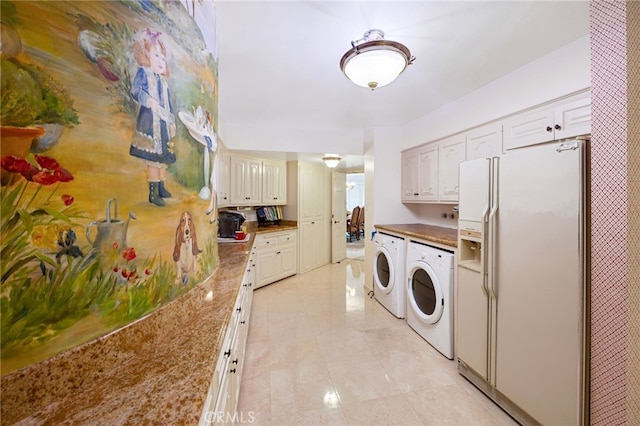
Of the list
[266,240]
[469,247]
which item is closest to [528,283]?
[469,247]

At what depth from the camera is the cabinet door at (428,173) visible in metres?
3.04

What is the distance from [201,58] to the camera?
4.06 ft

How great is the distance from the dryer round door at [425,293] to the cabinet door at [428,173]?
0.97m

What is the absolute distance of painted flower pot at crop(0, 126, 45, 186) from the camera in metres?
0.59

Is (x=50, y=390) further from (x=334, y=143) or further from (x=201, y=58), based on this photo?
(x=334, y=143)

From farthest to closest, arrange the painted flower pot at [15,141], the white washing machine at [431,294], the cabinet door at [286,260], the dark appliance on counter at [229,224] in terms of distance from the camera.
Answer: the cabinet door at [286,260] < the dark appliance on counter at [229,224] < the white washing machine at [431,294] < the painted flower pot at [15,141]

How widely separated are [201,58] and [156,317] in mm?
1165

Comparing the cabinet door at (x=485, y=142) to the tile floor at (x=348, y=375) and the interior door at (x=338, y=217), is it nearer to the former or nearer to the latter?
the tile floor at (x=348, y=375)

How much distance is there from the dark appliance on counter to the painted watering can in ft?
8.22

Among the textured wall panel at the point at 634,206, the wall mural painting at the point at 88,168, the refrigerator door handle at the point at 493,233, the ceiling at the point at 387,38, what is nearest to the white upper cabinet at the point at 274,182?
the ceiling at the point at 387,38

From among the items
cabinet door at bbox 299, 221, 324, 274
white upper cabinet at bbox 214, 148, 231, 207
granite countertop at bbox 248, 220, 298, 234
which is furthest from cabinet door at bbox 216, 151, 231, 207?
cabinet door at bbox 299, 221, 324, 274

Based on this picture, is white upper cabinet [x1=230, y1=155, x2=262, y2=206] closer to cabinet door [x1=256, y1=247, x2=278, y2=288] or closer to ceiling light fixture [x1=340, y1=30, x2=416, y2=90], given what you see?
cabinet door [x1=256, y1=247, x2=278, y2=288]

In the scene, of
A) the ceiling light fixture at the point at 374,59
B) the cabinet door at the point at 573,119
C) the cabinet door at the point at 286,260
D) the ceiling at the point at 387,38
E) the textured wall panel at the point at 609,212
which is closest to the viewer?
the textured wall panel at the point at 609,212

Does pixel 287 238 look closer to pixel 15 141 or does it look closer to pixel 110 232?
pixel 110 232
